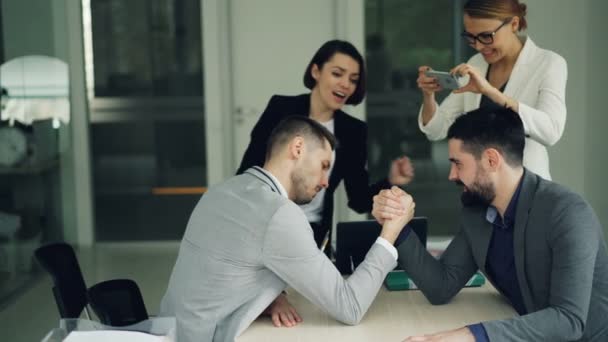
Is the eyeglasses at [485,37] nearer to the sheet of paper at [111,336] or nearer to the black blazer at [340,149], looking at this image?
the black blazer at [340,149]

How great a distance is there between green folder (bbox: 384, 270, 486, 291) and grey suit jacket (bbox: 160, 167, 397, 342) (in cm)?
30

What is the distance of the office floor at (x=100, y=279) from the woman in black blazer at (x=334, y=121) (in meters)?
1.76

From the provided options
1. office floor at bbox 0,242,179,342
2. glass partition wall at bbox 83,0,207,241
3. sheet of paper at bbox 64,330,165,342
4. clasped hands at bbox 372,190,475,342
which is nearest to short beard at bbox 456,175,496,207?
clasped hands at bbox 372,190,475,342

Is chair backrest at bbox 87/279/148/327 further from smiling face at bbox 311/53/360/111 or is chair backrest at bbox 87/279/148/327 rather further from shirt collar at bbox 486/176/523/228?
shirt collar at bbox 486/176/523/228

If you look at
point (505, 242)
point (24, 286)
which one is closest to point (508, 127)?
point (505, 242)

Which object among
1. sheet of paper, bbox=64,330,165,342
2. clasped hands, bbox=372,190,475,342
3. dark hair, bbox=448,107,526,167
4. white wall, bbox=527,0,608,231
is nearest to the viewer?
sheet of paper, bbox=64,330,165,342

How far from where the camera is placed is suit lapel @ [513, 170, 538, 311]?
221 cm

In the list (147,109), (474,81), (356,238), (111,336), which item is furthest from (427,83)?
(147,109)

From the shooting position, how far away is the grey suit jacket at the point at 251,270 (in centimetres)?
218

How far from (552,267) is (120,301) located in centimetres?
137

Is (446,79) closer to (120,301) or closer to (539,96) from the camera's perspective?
(539,96)

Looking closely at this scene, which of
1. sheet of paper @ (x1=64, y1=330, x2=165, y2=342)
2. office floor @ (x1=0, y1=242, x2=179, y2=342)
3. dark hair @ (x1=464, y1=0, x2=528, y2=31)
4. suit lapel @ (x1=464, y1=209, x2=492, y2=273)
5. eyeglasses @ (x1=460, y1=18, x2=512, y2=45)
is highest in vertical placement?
dark hair @ (x1=464, y1=0, x2=528, y2=31)

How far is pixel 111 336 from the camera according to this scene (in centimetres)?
192

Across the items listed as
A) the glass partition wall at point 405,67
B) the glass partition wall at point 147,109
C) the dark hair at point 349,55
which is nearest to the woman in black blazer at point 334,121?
the dark hair at point 349,55
